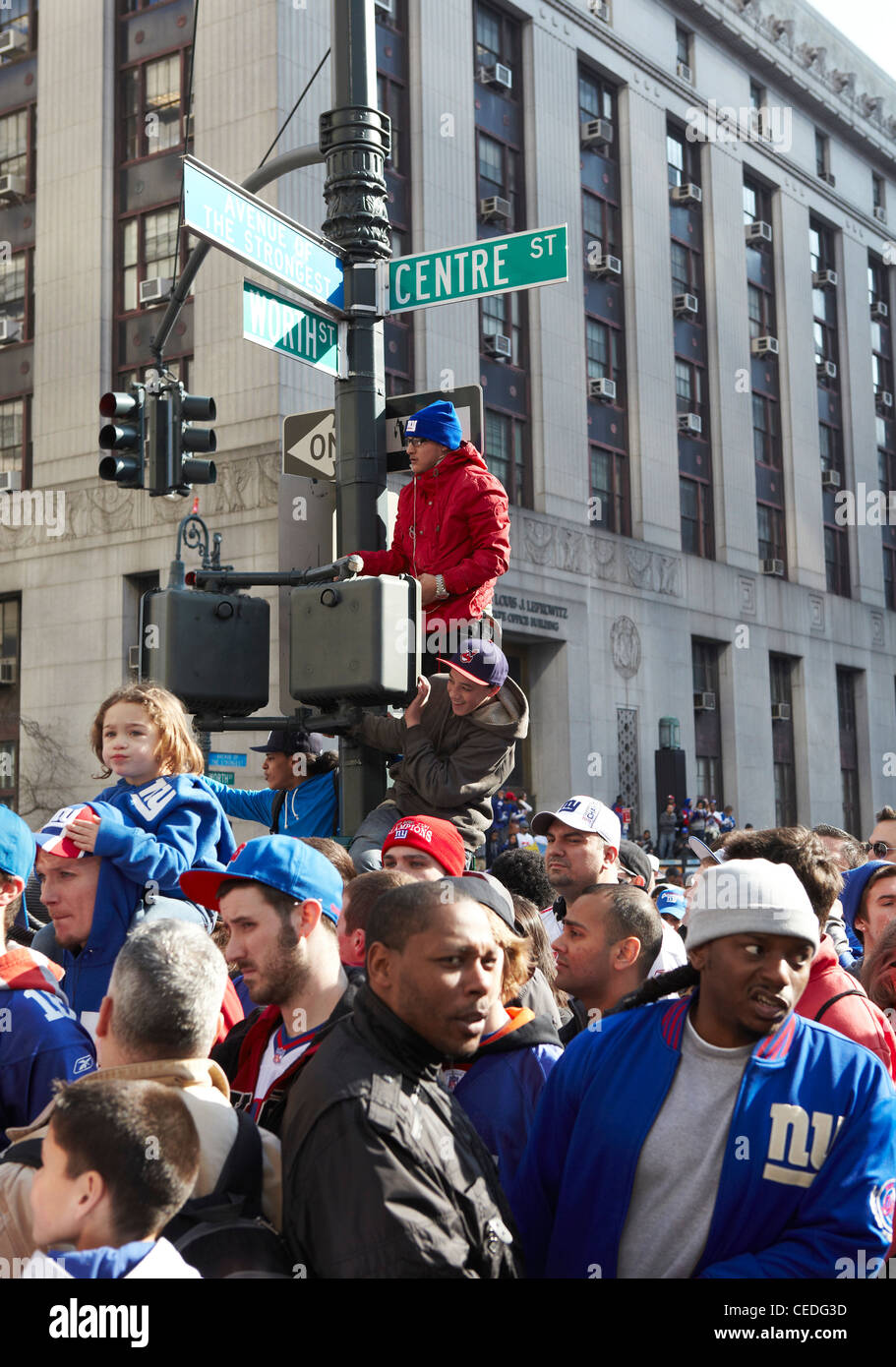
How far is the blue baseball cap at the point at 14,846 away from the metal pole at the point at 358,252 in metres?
2.55

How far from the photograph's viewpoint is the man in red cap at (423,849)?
5.53 metres

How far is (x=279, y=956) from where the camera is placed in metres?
3.99

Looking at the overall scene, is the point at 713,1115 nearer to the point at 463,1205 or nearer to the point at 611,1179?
the point at 611,1179

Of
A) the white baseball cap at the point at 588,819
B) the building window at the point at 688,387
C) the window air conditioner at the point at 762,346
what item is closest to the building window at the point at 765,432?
the window air conditioner at the point at 762,346

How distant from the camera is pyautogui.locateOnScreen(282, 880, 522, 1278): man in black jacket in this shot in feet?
9.64

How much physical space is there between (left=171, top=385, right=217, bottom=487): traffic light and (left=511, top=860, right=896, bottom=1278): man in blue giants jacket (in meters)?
7.49

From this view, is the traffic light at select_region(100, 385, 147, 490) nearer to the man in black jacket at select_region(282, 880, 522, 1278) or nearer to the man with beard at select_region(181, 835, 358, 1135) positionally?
the man with beard at select_region(181, 835, 358, 1135)

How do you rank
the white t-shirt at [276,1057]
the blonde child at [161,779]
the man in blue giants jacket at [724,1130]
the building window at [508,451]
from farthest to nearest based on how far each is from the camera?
1. the building window at [508,451]
2. the blonde child at [161,779]
3. the white t-shirt at [276,1057]
4. the man in blue giants jacket at [724,1130]

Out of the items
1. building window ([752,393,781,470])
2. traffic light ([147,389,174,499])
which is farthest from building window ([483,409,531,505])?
traffic light ([147,389,174,499])

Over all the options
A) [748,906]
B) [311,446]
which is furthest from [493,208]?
[748,906]

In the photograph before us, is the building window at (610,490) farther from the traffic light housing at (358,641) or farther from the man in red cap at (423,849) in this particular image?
the man in red cap at (423,849)

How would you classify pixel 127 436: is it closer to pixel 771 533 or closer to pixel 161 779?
pixel 161 779

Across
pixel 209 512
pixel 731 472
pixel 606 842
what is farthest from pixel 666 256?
pixel 606 842
